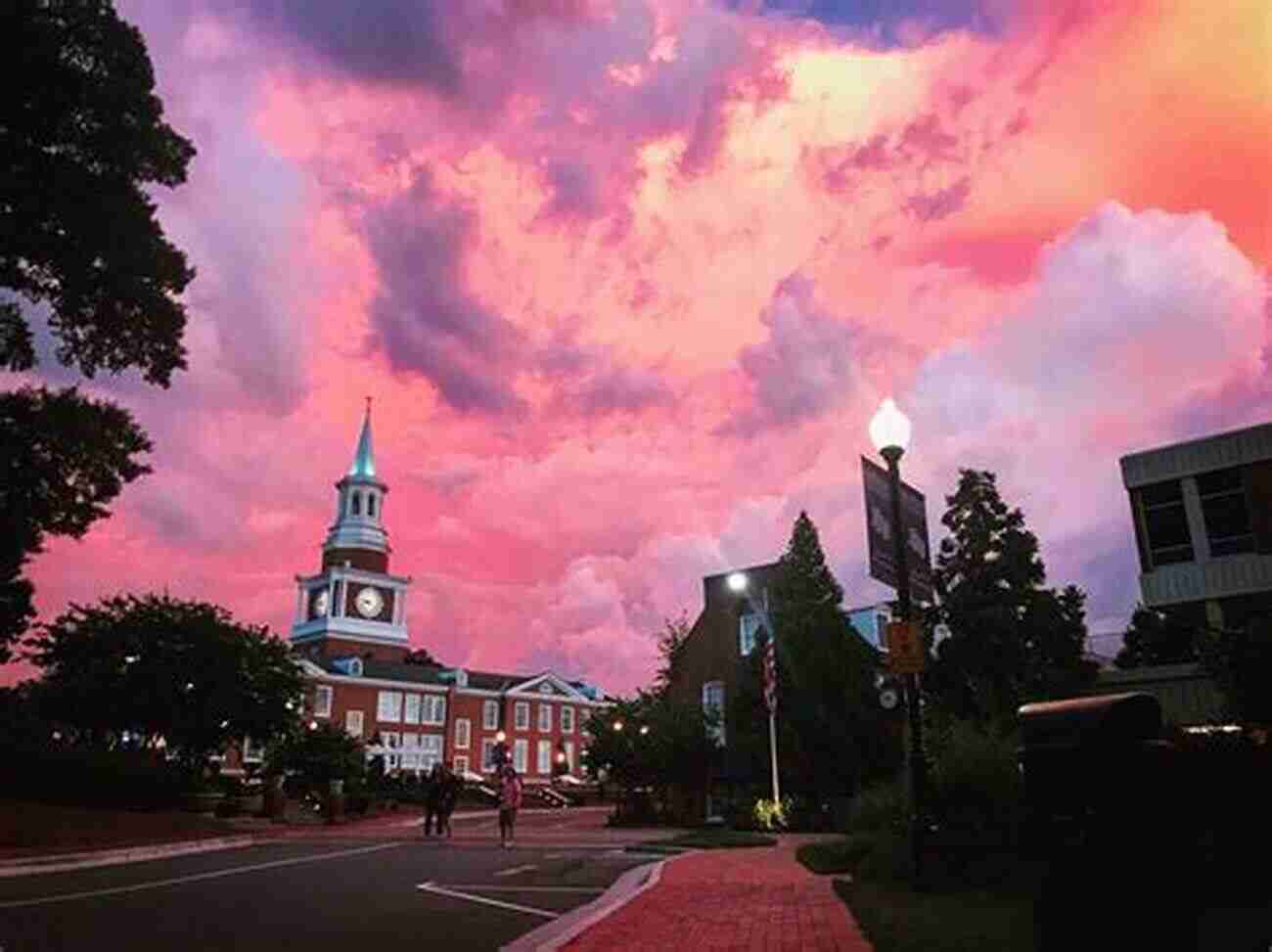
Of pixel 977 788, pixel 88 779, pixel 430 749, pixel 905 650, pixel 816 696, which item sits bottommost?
pixel 977 788

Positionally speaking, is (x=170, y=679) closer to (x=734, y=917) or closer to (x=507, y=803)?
(x=507, y=803)

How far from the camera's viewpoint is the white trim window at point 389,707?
91438mm

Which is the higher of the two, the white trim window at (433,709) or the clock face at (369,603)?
the clock face at (369,603)

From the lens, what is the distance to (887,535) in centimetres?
1138

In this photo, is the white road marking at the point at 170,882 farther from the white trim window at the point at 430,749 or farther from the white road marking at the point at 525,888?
the white trim window at the point at 430,749

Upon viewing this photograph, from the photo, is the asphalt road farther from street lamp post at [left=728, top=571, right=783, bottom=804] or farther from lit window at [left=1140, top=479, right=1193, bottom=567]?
lit window at [left=1140, top=479, right=1193, bottom=567]

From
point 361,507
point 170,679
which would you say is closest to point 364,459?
point 361,507

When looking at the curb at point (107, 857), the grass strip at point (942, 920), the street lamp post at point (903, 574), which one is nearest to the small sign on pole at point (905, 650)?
the street lamp post at point (903, 574)

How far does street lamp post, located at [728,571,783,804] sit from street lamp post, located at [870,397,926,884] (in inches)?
694

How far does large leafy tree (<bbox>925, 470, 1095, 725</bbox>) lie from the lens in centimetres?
3422

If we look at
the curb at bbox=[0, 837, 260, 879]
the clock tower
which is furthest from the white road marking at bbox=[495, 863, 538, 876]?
the clock tower

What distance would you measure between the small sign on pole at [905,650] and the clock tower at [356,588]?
312 ft

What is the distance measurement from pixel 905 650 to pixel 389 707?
8702 centimetres

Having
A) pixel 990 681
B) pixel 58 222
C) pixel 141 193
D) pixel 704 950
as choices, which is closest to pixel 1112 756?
pixel 704 950
